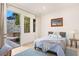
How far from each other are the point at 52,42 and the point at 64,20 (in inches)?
25.3

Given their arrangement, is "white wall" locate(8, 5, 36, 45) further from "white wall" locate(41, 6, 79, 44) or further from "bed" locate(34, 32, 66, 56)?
"white wall" locate(41, 6, 79, 44)

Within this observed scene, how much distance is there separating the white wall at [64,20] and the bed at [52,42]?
13 centimetres

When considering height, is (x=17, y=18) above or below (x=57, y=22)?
above

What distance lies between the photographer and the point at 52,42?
252 centimetres

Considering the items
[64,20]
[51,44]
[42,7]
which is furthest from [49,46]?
[42,7]

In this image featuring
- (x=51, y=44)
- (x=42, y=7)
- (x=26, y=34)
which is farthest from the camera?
(x=26, y=34)

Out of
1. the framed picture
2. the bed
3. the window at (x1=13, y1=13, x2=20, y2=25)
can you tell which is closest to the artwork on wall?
the window at (x1=13, y1=13, x2=20, y2=25)

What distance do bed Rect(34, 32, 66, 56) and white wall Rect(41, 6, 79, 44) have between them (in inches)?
5.0

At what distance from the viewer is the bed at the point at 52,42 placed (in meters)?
2.52

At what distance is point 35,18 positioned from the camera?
2.62 metres

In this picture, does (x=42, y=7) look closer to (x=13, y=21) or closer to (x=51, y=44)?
(x=13, y=21)

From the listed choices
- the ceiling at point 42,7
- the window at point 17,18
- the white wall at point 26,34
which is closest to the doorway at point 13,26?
the window at point 17,18

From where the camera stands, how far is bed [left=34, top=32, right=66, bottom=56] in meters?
2.52

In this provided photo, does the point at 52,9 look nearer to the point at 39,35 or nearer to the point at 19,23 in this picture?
the point at 39,35
